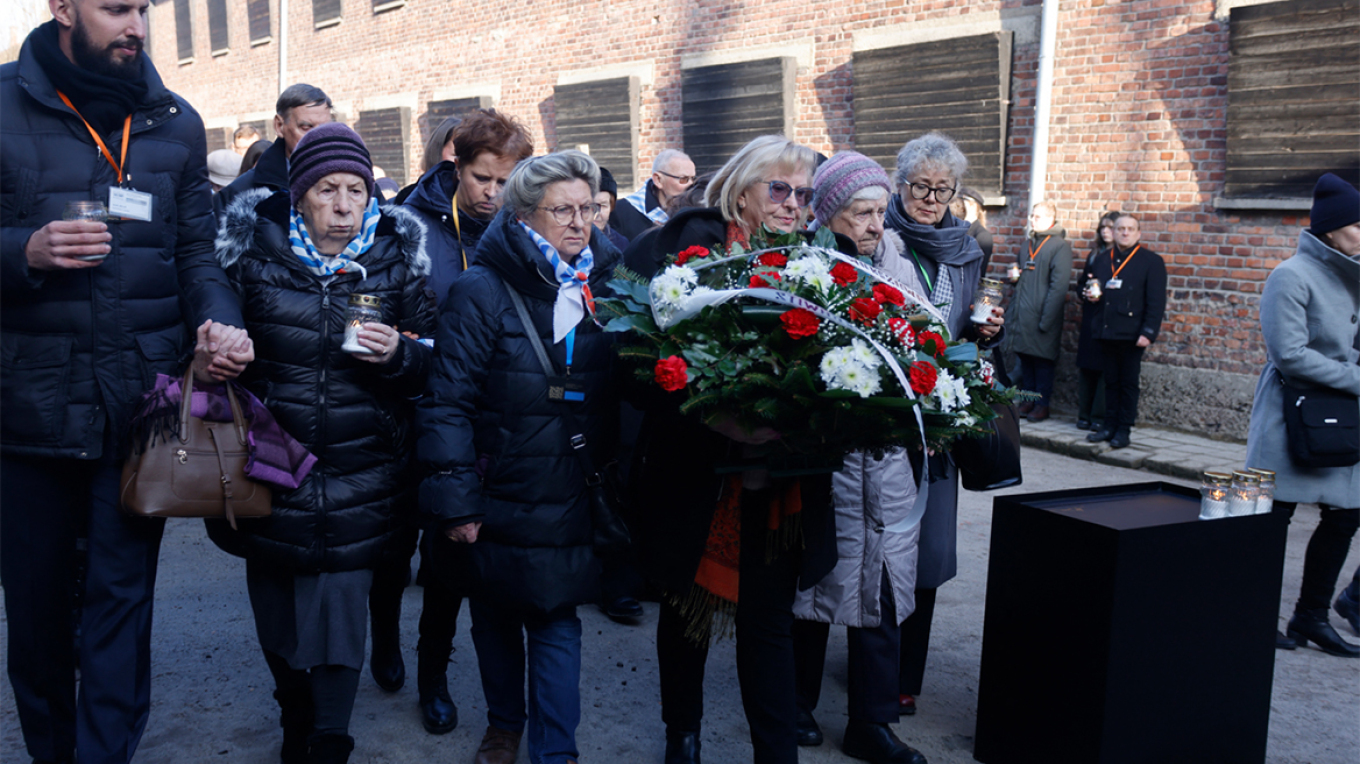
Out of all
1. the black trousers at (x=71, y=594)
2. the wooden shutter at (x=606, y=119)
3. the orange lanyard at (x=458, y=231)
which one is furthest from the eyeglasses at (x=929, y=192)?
the wooden shutter at (x=606, y=119)

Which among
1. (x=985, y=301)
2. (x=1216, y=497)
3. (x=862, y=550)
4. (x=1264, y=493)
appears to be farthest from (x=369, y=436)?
(x=1264, y=493)

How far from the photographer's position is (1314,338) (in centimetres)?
463

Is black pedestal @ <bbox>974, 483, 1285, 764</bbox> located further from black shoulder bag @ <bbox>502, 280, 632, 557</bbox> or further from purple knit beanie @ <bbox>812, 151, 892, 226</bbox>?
black shoulder bag @ <bbox>502, 280, 632, 557</bbox>

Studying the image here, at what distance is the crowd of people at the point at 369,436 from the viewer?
3.01m

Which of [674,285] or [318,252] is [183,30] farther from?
[674,285]

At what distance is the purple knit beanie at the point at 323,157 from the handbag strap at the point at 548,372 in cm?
57

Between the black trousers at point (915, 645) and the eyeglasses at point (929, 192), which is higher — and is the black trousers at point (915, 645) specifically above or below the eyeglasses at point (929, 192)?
below

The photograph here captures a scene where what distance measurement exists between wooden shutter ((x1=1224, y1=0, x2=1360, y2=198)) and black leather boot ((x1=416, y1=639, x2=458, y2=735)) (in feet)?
24.8

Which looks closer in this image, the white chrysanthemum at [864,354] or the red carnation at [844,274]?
the white chrysanthemum at [864,354]

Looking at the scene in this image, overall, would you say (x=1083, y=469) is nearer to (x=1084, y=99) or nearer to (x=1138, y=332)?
(x=1138, y=332)

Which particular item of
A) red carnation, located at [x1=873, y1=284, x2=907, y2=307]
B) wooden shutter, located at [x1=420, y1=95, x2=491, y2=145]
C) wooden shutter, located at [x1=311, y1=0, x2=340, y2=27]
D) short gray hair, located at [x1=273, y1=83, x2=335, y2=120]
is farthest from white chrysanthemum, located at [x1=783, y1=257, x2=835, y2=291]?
wooden shutter, located at [x1=311, y1=0, x2=340, y2=27]

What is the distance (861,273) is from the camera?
10.1 feet

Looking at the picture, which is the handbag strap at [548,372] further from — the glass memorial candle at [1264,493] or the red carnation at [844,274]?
the glass memorial candle at [1264,493]

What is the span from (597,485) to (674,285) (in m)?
0.77
